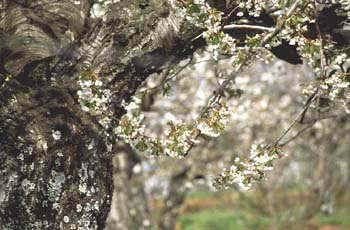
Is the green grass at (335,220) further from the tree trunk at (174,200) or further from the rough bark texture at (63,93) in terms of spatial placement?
the rough bark texture at (63,93)

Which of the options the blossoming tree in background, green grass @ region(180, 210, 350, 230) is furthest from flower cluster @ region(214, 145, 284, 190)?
green grass @ region(180, 210, 350, 230)

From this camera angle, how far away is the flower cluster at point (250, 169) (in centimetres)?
316

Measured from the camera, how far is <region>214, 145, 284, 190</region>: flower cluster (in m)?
3.16

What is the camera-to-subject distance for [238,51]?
3074mm

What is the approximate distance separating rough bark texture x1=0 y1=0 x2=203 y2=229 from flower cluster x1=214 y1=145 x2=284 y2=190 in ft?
1.99

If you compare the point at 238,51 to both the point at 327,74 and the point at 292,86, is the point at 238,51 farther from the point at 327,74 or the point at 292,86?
the point at 292,86

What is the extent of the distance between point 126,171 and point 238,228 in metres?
10.1

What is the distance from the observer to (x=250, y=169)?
10.4 ft

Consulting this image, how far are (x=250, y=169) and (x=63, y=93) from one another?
0.99 m

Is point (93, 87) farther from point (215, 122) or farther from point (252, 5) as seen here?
point (252, 5)

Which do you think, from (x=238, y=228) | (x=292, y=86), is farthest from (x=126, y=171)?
(x=238, y=228)

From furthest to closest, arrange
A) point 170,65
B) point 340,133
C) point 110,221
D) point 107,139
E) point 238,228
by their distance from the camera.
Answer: point 238,228
point 340,133
point 110,221
point 170,65
point 107,139

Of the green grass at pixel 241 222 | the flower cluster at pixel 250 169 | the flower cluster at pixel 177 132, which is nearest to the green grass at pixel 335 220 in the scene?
the green grass at pixel 241 222

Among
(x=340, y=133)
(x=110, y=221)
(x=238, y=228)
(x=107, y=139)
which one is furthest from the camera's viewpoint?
(x=238, y=228)
